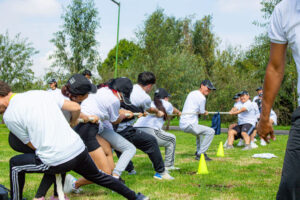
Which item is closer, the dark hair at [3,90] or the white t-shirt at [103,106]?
the dark hair at [3,90]

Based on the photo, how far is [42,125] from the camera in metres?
3.62

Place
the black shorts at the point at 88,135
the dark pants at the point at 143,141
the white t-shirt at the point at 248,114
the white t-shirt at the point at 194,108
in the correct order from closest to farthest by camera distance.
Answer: the black shorts at the point at 88,135 → the dark pants at the point at 143,141 → the white t-shirt at the point at 194,108 → the white t-shirt at the point at 248,114

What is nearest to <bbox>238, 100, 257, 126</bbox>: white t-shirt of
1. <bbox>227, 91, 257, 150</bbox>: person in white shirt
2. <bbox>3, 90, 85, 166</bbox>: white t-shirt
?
<bbox>227, 91, 257, 150</bbox>: person in white shirt

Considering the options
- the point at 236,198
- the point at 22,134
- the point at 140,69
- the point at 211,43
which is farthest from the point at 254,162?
the point at 211,43

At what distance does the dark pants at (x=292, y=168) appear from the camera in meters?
2.20

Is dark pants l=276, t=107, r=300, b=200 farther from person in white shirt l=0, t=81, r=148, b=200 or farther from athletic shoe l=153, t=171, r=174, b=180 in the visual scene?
athletic shoe l=153, t=171, r=174, b=180

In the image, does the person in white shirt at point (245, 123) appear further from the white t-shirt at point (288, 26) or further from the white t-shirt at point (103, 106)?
the white t-shirt at point (288, 26)

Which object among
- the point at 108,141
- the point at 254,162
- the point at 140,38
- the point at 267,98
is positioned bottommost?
the point at 254,162

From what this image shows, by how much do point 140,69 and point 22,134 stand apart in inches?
838

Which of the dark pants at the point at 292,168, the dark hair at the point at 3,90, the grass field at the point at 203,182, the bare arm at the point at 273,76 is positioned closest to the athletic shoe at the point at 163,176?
the grass field at the point at 203,182

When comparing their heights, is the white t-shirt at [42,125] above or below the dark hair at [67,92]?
below

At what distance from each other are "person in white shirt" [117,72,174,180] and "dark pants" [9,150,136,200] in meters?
2.09

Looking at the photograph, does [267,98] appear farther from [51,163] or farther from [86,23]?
[86,23]

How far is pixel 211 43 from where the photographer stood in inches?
1800
